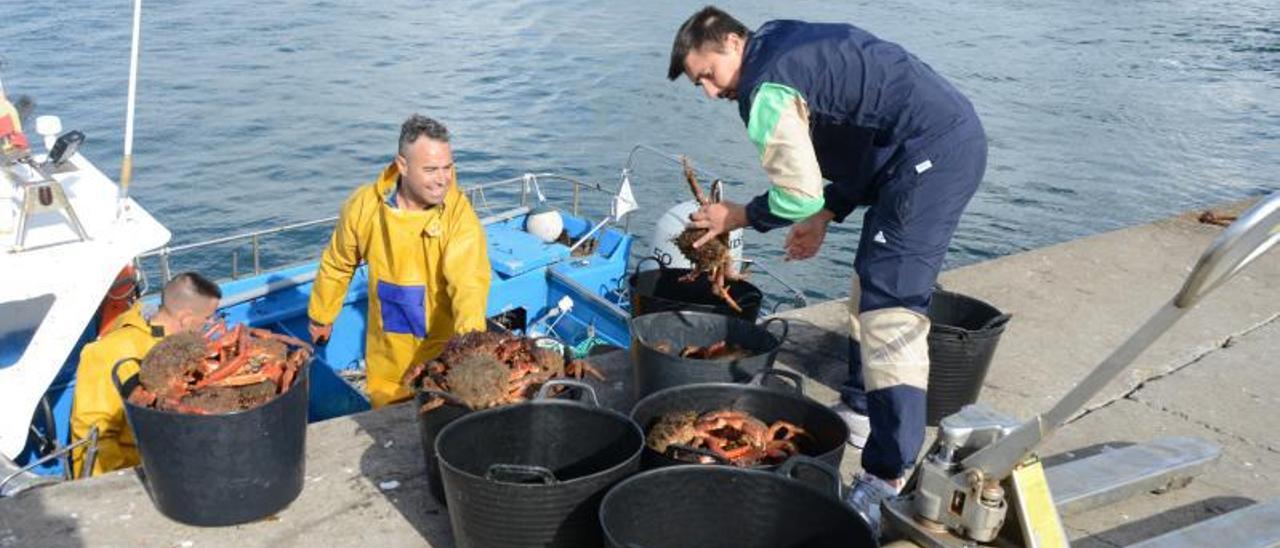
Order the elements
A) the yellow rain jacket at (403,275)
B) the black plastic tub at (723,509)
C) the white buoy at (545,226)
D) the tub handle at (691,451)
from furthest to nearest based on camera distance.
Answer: the white buoy at (545,226)
the yellow rain jacket at (403,275)
the tub handle at (691,451)
the black plastic tub at (723,509)

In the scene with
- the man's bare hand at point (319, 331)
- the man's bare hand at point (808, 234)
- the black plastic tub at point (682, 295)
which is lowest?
the man's bare hand at point (319, 331)

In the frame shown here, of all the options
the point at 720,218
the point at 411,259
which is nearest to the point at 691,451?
the point at 720,218

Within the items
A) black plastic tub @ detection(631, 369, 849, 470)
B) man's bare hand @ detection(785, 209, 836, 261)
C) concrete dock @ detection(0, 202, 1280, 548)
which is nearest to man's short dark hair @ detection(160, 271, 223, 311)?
concrete dock @ detection(0, 202, 1280, 548)

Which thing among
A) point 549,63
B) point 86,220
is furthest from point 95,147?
point 86,220

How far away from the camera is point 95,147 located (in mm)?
16344

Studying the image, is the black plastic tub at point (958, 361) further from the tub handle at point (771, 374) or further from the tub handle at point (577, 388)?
the tub handle at point (577, 388)

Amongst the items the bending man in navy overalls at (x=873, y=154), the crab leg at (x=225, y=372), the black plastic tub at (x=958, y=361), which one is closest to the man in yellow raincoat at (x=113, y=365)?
the crab leg at (x=225, y=372)

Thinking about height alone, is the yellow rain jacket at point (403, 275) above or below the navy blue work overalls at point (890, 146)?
below

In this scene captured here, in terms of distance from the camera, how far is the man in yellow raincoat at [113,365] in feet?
16.1

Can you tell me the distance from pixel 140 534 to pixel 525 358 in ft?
4.70

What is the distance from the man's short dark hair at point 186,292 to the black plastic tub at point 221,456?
130cm

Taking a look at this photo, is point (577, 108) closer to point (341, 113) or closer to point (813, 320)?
point (341, 113)

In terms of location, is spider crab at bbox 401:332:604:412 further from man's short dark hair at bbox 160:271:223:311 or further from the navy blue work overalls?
man's short dark hair at bbox 160:271:223:311

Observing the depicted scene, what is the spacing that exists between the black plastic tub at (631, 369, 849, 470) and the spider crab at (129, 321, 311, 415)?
1.25 meters
